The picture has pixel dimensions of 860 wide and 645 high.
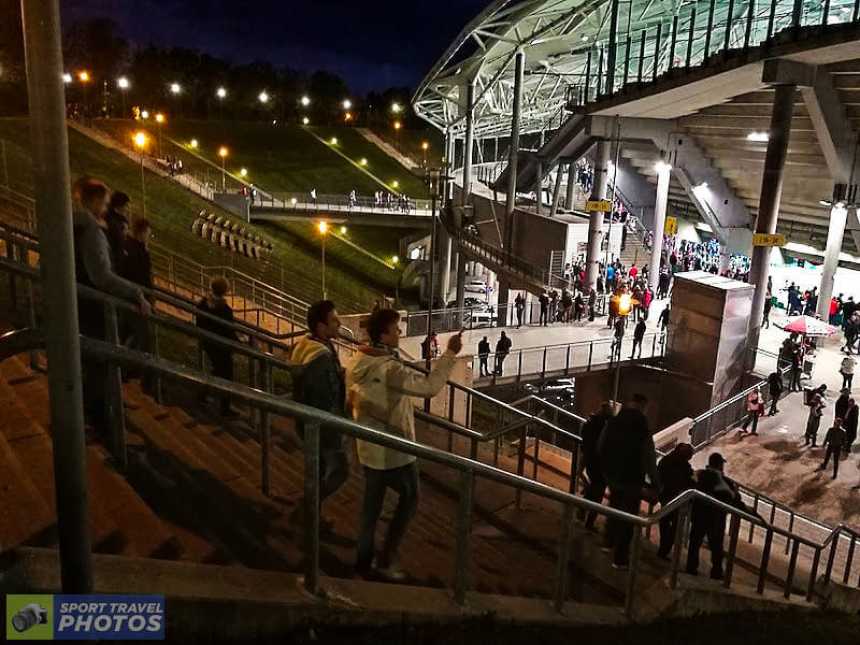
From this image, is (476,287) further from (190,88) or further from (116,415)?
(190,88)

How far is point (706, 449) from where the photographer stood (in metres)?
14.9

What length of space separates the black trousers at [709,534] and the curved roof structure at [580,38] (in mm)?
16181

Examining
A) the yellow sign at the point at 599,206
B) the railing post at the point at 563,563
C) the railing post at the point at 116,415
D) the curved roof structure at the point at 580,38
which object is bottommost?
the railing post at the point at 563,563

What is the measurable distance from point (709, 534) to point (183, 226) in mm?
36352

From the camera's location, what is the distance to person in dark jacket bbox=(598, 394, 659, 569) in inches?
226

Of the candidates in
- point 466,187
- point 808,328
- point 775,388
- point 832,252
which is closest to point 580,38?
point 466,187

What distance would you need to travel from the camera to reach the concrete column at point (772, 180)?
18.2 m

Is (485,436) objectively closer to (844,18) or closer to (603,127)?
(844,18)

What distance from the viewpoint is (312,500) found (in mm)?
3141

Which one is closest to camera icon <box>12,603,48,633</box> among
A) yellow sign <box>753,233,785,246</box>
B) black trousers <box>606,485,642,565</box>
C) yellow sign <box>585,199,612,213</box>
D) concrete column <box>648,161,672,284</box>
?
black trousers <box>606,485,642,565</box>

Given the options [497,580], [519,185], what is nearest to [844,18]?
[519,185]

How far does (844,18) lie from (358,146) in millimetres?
56055

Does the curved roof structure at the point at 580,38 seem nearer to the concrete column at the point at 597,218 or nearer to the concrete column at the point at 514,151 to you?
the concrete column at the point at 514,151

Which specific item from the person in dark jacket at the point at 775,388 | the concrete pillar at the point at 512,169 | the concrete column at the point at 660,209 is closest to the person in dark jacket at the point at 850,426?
the person in dark jacket at the point at 775,388
